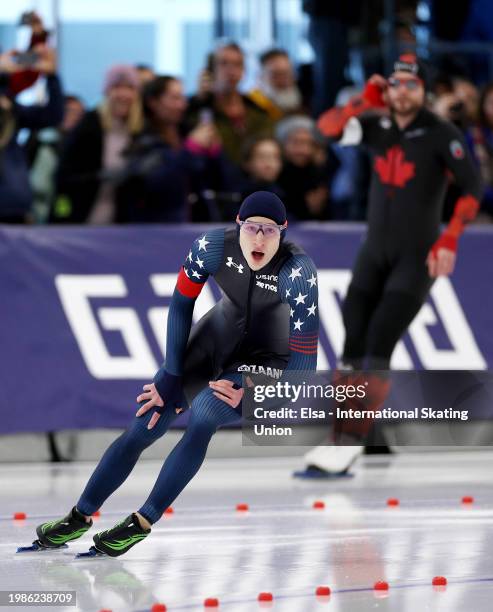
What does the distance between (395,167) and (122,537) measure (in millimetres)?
4025

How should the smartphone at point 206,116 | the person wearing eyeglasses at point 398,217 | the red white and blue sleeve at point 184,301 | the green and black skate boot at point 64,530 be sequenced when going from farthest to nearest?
the smartphone at point 206,116
the person wearing eyeglasses at point 398,217
the green and black skate boot at point 64,530
the red white and blue sleeve at point 184,301

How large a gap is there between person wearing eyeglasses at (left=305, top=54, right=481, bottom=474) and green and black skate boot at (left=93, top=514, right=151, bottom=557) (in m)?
3.10

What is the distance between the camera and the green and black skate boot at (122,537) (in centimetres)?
550

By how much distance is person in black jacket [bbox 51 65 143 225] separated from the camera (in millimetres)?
9250

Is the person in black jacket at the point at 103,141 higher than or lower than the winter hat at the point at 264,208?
lower

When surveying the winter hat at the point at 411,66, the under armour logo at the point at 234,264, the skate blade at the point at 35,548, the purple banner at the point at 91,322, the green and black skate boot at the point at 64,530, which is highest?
the winter hat at the point at 411,66

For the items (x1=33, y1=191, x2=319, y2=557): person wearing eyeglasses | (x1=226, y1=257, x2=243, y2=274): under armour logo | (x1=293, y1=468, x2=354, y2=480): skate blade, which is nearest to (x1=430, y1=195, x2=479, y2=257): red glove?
(x1=293, y1=468, x2=354, y2=480): skate blade

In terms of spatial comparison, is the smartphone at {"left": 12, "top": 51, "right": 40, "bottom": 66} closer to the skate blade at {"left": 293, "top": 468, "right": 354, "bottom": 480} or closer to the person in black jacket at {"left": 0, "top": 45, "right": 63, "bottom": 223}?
the person in black jacket at {"left": 0, "top": 45, "right": 63, "bottom": 223}

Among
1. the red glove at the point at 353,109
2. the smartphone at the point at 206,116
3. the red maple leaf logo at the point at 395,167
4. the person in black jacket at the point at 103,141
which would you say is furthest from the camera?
the smartphone at the point at 206,116

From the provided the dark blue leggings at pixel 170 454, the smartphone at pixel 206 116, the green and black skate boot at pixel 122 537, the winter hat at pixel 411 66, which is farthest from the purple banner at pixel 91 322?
the green and black skate boot at pixel 122 537

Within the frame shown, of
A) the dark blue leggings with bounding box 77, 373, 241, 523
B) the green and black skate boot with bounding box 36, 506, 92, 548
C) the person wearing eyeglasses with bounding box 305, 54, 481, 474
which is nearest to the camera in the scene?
the dark blue leggings with bounding box 77, 373, 241, 523

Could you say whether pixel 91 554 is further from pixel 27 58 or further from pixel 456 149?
pixel 27 58

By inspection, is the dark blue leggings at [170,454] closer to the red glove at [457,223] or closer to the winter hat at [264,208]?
the winter hat at [264,208]

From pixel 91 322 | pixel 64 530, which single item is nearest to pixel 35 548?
pixel 64 530
